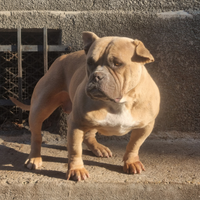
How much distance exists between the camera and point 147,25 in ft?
10.3

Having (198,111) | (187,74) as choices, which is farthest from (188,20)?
(198,111)

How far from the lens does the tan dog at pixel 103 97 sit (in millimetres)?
1929

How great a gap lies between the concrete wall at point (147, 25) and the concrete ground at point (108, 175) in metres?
0.77

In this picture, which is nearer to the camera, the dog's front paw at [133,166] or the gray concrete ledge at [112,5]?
the dog's front paw at [133,166]

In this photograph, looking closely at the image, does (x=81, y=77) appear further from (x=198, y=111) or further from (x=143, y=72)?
(x=198, y=111)

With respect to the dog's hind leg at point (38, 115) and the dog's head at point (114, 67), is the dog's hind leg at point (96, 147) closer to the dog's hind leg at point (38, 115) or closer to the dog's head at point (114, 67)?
the dog's hind leg at point (38, 115)

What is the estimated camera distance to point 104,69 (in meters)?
1.92

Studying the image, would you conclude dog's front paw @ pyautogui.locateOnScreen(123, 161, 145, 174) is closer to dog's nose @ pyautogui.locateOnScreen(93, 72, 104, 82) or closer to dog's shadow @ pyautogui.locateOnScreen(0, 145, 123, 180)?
dog's shadow @ pyautogui.locateOnScreen(0, 145, 123, 180)

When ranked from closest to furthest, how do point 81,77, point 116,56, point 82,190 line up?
point 116,56, point 82,190, point 81,77

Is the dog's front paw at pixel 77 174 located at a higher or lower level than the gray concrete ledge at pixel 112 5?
lower

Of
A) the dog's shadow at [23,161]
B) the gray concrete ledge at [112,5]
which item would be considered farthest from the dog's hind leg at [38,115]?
the gray concrete ledge at [112,5]

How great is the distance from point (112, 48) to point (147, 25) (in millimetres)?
1360

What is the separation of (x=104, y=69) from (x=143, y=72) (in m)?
0.38

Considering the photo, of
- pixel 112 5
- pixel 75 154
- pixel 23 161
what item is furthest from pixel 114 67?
pixel 112 5
